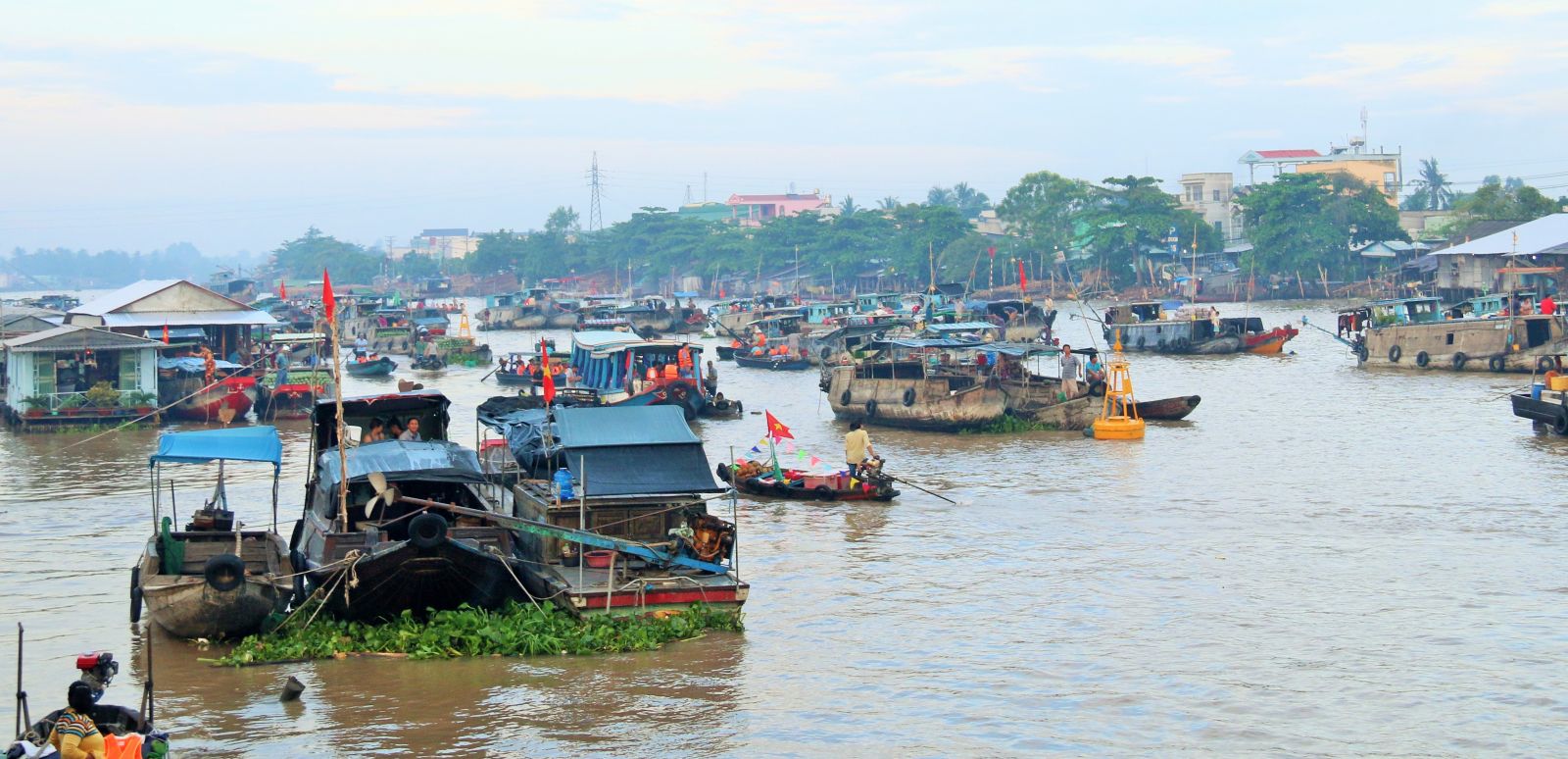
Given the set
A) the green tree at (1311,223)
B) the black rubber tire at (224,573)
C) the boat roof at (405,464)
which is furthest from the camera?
the green tree at (1311,223)

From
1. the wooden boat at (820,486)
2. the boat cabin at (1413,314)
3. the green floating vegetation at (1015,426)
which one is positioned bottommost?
the wooden boat at (820,486)

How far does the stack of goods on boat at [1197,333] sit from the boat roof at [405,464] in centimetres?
3293

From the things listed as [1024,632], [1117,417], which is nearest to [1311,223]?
[1117,417]

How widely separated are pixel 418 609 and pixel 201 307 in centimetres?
2553

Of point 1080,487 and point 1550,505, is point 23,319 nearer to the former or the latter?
point 1080,487

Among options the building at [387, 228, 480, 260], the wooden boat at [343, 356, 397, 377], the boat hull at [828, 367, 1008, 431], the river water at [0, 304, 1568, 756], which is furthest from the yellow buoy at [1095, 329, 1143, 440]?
the building at [387, 228, 480, 260]

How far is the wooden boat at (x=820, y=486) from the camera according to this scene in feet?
63.1

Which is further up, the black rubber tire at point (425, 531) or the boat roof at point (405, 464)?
the boat roof at point (405, 464)

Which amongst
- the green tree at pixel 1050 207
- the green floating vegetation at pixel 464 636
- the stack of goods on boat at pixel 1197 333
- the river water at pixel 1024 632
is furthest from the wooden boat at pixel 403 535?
the green tree at pixel 1050 207

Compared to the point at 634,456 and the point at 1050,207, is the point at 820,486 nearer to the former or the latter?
the point at 634,456

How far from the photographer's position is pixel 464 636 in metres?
12.2

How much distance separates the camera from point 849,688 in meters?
11.6

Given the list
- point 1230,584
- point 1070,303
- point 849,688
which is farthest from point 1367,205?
point 849,688

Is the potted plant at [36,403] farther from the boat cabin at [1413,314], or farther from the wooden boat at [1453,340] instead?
the boat cabin at [1413,314]
